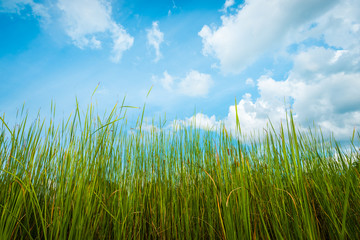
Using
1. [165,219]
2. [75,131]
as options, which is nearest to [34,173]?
[75,131]

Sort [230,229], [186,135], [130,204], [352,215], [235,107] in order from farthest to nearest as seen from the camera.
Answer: [186,135], [130,204], [352,215], [230,229], [235,107]

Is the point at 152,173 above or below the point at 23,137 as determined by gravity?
below

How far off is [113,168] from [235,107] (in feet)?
4.66

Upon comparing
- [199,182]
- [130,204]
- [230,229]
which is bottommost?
[230,229]

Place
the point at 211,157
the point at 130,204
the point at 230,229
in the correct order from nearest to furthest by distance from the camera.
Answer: the point at 230,229 < the point at 130,204 < the point at 211,157

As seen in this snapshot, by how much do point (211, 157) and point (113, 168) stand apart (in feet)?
3.24

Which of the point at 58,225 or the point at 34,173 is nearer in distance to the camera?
the point at 58,225

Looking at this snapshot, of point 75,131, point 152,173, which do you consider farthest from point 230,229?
point 75,131

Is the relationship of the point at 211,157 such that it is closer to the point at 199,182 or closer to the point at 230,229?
the point at 199,182

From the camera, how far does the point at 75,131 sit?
1.93 m

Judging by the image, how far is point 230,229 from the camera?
55.4 inches

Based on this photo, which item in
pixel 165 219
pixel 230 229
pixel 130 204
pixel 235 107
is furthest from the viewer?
pixel 165 219

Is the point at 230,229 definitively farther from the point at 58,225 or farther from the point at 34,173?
the point at 34,173

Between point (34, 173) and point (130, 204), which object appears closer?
point (130, 204)
